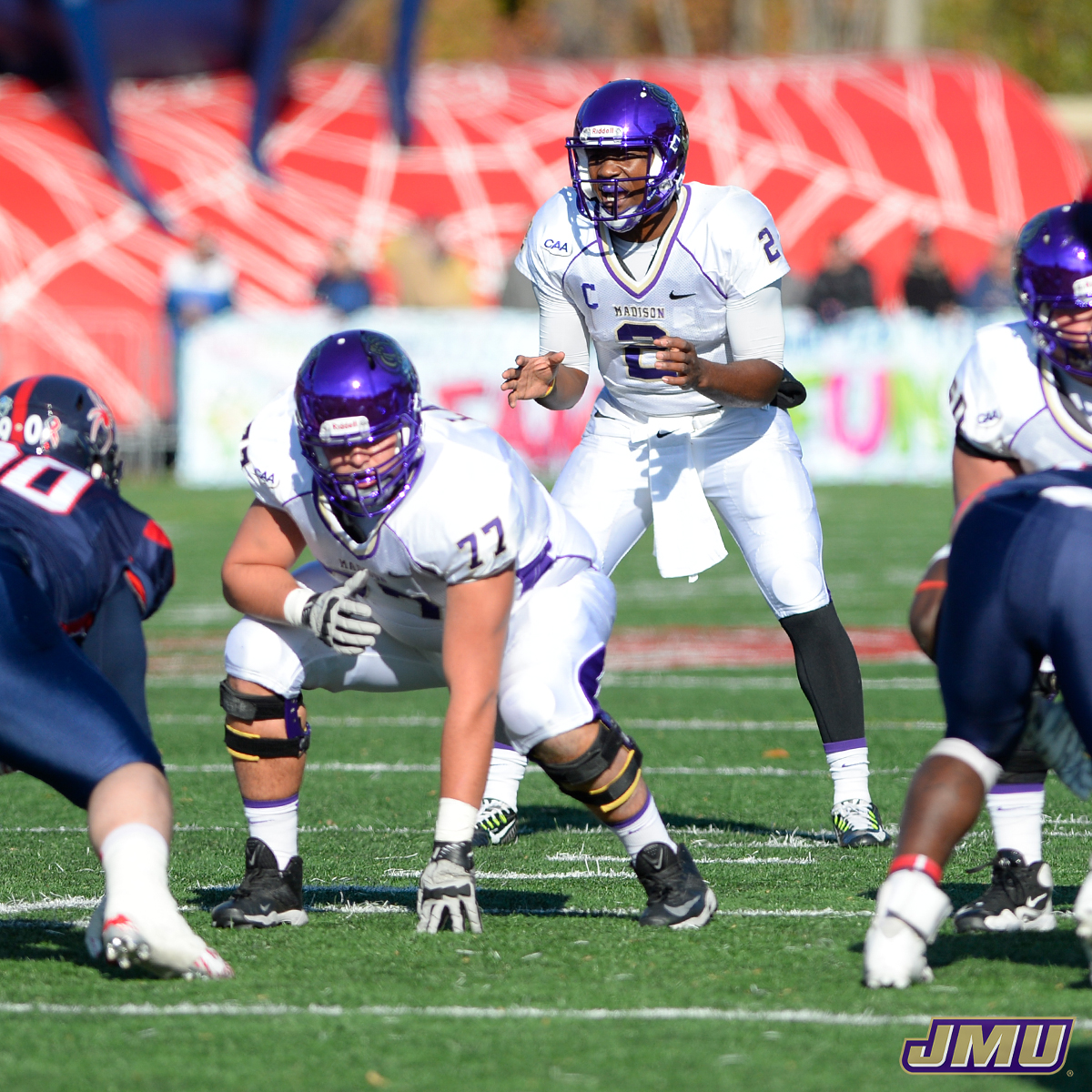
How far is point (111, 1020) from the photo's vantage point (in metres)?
3.24

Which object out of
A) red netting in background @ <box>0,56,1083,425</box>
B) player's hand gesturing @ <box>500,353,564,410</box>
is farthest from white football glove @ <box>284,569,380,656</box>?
red netting in background @ <box>0,56,1083,425</box>

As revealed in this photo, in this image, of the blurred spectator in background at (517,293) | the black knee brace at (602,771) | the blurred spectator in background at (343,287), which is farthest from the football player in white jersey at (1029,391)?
the blurred spectator in background at (343,287)

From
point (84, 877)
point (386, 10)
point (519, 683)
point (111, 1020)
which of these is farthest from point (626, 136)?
point (386, 10)

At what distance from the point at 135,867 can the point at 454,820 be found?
0.72m

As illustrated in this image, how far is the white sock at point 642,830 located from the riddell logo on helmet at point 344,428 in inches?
40.2

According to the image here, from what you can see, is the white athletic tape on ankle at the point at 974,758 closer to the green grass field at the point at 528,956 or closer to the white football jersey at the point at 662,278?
the green grass field at the point at 528,956

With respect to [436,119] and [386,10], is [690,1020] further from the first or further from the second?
[386,10]

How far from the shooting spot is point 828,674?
5121mm

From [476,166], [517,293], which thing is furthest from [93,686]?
[476,166]

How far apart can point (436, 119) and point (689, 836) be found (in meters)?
19.0

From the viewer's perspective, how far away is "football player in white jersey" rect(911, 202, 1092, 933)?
3518mm

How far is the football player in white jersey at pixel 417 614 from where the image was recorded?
3.74 m

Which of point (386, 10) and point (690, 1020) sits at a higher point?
point (386, 10)

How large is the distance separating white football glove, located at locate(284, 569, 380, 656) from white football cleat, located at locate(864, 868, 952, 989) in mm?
1182
